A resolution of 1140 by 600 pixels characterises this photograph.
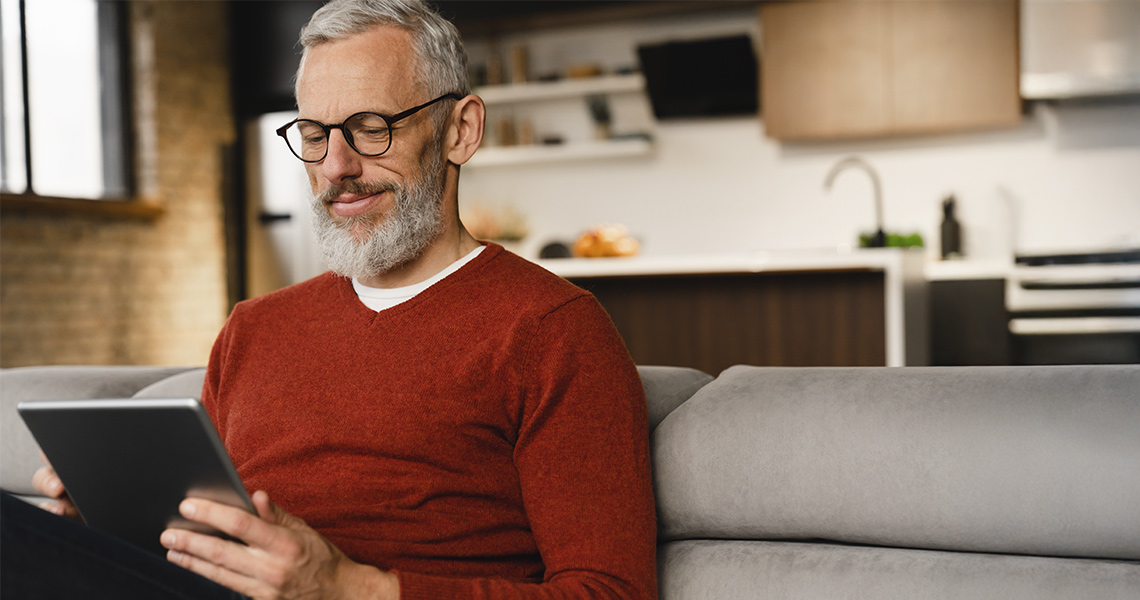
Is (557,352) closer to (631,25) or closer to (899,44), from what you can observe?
(899,44)

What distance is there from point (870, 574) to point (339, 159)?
2.72ft

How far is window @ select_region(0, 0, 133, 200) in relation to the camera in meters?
4.54

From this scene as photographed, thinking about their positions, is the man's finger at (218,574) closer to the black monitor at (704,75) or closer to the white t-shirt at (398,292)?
the white t-shirt at (398,292)

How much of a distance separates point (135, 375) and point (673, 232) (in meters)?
3.88

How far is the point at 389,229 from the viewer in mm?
1290

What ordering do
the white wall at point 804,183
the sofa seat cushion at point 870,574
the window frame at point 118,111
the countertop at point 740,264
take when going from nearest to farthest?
the sofa seat cushion at point 870,574, the countertop at point 740,264, the white wall at point 804,183, the window frame at point 118,111

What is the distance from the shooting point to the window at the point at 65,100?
14.9 feet

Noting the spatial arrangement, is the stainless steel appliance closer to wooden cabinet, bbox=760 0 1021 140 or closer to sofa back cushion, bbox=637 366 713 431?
wooden cabinet, bbox=760 0 1021 140

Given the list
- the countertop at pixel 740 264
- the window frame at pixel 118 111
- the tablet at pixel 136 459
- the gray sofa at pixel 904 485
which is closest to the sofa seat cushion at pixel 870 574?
the gray sofa at pixel 904 485

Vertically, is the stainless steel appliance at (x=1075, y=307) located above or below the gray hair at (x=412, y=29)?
below

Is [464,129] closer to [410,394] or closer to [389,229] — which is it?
[389,229]

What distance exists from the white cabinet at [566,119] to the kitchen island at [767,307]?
173cm

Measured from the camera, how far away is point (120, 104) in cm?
514

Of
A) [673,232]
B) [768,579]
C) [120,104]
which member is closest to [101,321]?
[120,104]
